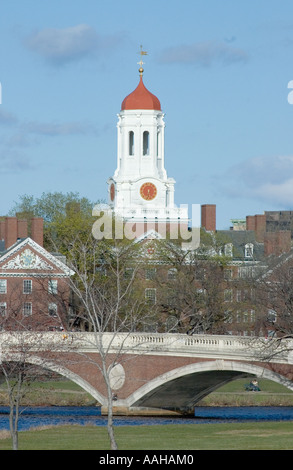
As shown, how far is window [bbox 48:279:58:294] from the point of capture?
86.5 meters

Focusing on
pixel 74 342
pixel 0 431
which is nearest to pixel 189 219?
pixel 74 342

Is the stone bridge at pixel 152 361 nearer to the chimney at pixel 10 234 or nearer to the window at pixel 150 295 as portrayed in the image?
the window at pixel 150 295

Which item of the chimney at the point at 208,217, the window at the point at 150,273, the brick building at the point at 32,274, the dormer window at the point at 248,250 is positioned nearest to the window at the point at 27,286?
the brick building at the point at 32,274

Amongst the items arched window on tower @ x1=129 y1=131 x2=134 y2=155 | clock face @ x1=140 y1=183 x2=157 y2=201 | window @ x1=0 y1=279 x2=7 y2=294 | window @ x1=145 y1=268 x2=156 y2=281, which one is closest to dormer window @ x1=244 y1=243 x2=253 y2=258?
clock face @ x1=140 y1=183 x2=157 y2=201

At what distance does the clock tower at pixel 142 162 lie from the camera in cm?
10819

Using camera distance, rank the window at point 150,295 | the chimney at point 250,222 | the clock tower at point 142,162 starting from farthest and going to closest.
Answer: the chimney at point 250,222 → the clock tower at point 142,162 → the window at point 150,295

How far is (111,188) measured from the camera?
A: 11044cm

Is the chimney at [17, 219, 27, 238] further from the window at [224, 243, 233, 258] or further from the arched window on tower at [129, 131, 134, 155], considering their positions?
the arched window on tower at [129, 131, 134, 155]

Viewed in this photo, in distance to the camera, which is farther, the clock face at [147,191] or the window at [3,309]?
the clock face at [147,191]

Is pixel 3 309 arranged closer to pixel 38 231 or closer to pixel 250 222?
pixel 38 231

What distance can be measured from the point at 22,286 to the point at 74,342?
79.4 ft

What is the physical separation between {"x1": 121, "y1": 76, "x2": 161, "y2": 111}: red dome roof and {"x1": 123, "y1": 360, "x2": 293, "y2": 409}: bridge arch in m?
41.1

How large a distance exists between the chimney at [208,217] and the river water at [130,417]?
3235 centimetres
